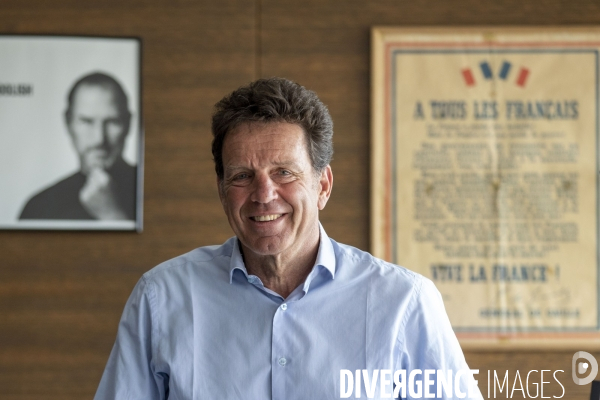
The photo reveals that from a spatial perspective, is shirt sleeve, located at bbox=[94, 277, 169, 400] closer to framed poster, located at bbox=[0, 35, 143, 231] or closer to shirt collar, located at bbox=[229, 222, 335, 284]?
shirt collar, located at bbox=[229, 222, 335, 284]

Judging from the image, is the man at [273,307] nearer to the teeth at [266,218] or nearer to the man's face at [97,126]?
the teeth at [266,218]

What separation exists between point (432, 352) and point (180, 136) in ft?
4.92

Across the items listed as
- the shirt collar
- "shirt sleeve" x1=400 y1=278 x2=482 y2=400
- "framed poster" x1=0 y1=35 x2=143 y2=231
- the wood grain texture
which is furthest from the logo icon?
"framed poster" x1=0 y1=35 x2=143 y2=231

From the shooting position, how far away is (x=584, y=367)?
101 inches

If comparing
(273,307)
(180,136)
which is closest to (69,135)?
(180,136)

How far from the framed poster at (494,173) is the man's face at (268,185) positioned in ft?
3.58

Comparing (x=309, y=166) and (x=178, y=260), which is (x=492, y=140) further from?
(x=178, y=260)

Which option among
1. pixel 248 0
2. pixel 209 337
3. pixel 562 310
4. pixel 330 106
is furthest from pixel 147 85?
pixel 562 310

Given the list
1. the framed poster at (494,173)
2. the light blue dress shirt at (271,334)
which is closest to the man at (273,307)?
the light blue dress shirt at (271,334)

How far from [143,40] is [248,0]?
457mm

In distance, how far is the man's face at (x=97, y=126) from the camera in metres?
2.60

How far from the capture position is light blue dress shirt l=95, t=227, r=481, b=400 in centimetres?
150

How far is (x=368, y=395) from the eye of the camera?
1.42m

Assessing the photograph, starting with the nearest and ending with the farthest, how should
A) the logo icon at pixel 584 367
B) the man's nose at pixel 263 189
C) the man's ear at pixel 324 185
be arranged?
1. the man's nose at pixel 263 189
2. the man's ear at pixel 324 185
3. the logo icon at pixel 584 367
